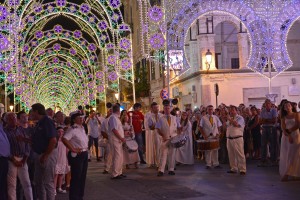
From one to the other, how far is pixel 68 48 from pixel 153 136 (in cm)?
4332

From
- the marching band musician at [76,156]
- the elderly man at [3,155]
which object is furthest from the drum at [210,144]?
the elderly man at [3,155]

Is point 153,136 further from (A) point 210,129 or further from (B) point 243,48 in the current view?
(B) point 243,48

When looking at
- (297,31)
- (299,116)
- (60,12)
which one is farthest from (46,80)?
(299,116)

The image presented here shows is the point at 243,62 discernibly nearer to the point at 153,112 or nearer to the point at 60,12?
the point at 60,12

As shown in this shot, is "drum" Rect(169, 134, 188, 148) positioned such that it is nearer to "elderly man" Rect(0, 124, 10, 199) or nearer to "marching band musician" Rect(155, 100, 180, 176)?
"marching band musician" Rect(155, 100, 180, 176)

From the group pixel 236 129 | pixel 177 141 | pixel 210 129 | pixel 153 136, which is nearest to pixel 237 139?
pixel 236 129

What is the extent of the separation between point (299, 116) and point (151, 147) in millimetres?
6962

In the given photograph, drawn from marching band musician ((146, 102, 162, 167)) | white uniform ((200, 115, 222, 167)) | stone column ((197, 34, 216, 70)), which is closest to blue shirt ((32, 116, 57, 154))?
marching band musician ((146, 102, 162, 167))

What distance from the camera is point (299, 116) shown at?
13.4 m

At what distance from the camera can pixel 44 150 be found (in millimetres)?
9406

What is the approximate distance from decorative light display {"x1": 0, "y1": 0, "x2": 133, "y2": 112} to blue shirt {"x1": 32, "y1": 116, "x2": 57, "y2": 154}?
14.8 metres

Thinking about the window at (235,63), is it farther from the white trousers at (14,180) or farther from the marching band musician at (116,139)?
the white trousers at (14,180)

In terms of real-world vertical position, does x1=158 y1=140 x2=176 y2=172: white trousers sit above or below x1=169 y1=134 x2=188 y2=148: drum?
below

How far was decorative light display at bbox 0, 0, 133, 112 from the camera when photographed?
3412 centimetres
